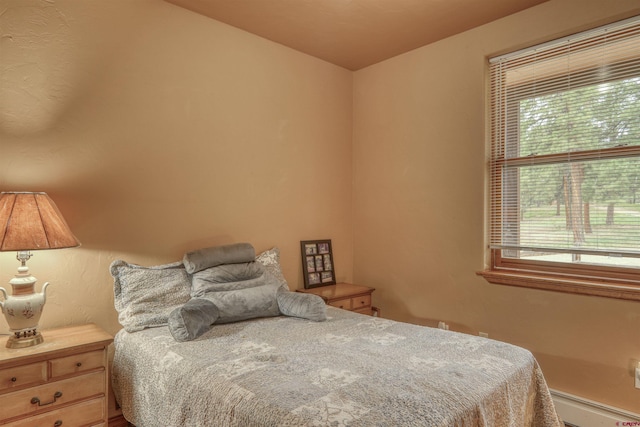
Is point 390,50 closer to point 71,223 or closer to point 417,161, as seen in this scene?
point 417,161

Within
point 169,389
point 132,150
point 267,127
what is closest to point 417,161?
point 267,127

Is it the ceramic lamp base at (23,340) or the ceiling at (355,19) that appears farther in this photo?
the ceiling at (355,19)

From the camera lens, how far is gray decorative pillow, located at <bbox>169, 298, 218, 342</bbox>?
190 cm

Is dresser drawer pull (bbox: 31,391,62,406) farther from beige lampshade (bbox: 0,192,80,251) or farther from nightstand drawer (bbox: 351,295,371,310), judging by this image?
nightstand drawer (bbox: 351,295,371,310)

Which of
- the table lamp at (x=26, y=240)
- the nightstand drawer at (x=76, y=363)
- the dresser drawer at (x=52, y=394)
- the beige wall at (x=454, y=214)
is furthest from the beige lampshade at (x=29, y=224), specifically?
the beige wall at (x=454, y=214)

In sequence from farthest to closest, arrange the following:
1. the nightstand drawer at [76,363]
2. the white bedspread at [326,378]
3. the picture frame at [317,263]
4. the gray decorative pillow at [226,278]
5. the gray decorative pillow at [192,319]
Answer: the picture frame at [317,263] < the gray decorative pillow at [226,278] < the gray decorative pillow at [192,319] < the nightstand drawer at [76,363] < the white bedspread at [326,378]

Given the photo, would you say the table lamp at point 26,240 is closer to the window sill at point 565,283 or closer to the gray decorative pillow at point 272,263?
the gray decorative pillow at point 272,263

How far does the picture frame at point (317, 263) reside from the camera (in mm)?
3312

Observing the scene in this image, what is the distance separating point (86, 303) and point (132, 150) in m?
0.97

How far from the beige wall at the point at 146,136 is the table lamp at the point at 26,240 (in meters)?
0.27

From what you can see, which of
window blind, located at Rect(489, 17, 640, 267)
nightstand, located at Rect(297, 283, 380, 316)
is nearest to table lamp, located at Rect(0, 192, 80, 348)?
nightstand, located at Rect(297, 283, 380, 316)

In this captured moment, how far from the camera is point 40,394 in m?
1.69

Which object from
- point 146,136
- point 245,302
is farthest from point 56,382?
point 146,136

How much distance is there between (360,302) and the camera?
3.23 metres
